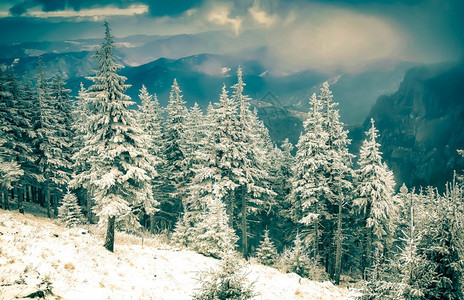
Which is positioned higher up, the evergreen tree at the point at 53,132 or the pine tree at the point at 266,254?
the evergreen tree at the point at 53,132

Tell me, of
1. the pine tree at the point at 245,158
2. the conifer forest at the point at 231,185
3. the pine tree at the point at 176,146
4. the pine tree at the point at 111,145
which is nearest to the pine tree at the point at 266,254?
the conifer forest at the point at 231,185

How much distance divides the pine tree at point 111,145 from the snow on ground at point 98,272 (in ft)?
8.94

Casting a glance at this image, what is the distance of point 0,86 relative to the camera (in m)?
25.6

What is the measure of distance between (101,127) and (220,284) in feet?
41.5

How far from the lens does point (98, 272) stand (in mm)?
9977

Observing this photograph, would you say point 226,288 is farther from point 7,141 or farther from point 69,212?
point 7,141

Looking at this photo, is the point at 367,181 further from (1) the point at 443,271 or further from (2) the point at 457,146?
(2) the point at 457,146

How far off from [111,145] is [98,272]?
24.7 feet

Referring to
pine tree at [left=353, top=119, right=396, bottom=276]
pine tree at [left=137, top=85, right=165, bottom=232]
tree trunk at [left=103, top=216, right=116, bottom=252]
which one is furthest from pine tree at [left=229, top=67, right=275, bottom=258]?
tree trunk at [left=103, top=216, right=116, bottom=252]

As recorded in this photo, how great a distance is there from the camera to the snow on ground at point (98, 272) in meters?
7.05

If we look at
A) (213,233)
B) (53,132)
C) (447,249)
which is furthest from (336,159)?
(53,132)

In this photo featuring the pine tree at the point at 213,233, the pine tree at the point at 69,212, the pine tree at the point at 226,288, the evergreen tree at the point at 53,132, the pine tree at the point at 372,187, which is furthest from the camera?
the evergreen tree at the point at 53,132

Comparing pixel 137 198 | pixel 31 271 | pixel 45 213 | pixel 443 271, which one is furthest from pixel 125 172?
pixel 45 213

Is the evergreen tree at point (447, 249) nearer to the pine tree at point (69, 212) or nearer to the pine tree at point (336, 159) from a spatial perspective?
the pine tree at point (336, 159)
